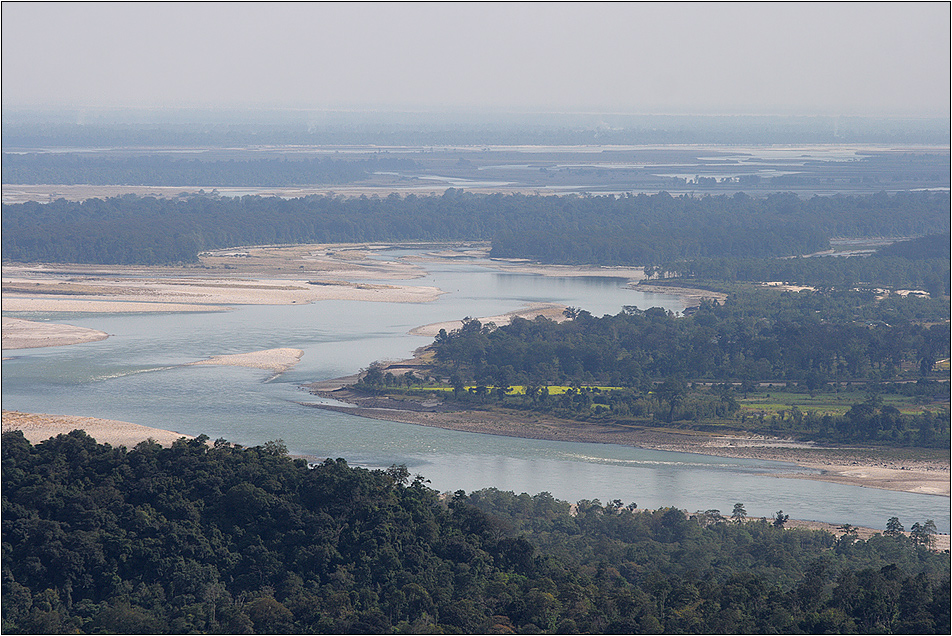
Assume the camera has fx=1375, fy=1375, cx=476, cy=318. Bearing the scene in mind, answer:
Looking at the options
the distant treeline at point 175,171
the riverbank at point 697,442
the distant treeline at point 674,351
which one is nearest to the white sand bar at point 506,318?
the distant treeline at point 674,351

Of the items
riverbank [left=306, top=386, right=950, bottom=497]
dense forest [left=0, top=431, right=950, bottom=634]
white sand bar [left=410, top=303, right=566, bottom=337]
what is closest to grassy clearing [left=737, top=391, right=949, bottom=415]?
riverbank [left=306, top=386, right=950, bottom=497]

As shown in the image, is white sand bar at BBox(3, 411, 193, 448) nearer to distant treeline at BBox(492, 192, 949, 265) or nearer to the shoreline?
the shoreline

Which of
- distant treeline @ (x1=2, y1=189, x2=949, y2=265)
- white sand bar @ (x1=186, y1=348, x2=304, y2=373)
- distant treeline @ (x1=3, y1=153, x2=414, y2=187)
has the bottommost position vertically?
white sand bar @ (x1=186, y1=348, x2=304, y2=373)

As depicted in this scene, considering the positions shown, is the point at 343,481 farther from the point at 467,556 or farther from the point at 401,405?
the point at 401,405

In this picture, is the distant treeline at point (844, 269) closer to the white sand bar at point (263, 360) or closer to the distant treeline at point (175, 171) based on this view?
the white sand bar at point (263, 360)

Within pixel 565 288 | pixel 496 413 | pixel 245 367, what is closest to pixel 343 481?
pixel 496 413

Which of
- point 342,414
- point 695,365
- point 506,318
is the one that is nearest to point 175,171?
point 506,318

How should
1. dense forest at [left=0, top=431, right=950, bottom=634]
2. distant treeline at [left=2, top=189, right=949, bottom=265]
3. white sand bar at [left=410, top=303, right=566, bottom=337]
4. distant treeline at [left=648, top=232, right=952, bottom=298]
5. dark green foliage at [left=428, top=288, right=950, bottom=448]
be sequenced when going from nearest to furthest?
dense forest at [left=0, top=431, right=950, bottom=634] → dark green foliage at [left=428, top=288, right=950, bottom=448] → white sand bar at [left=410, top=303, right=566, bottom=337] → distant treeline at [left=648, top=232, right=952, bottom=298] → distant treeline at [left=2, top=189, right=949, bottom=265]
